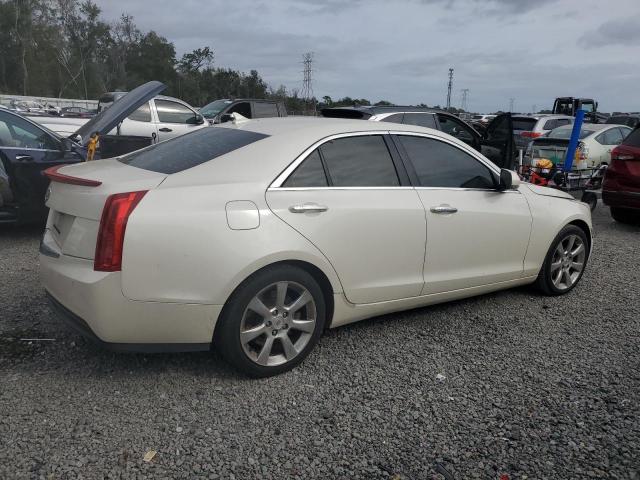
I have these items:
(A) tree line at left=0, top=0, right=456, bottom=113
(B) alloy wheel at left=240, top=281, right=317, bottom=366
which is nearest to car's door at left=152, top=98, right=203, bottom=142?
(B) alloy wheel at left=240, top=281, right=317, bottom=366

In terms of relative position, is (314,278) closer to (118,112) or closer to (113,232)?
(113,232)

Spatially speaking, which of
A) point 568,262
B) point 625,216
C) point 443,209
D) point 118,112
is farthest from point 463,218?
point 625,216

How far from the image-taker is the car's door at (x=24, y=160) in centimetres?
567

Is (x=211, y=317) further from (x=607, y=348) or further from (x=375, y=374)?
(x=607, y=348)

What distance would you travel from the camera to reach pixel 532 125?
15.3 metres

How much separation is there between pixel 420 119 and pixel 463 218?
596 cm

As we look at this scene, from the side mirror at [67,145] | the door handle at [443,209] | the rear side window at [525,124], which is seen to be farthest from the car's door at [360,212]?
the rear side window at [525,124]

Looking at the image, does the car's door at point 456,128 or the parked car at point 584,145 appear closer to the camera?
the car's door at point 456,128

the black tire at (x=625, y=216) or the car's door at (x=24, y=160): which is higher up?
the car's door at (x=24, y=160)

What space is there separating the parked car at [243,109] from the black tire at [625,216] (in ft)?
28.2

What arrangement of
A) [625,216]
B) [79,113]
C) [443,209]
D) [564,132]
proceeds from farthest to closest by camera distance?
1. [79,113]
2. [564,132]
3. [625,216]
4. [443,209]

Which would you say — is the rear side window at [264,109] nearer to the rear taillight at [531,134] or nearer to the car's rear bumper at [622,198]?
the rear taillight at [531,134]

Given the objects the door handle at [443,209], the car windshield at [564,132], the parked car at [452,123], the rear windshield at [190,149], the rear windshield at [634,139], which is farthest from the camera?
the car windshield at [564,132]

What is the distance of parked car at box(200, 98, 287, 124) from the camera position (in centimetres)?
1387
